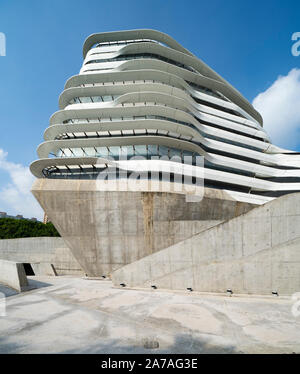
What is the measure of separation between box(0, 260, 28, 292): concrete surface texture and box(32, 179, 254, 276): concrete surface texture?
14.2 feet

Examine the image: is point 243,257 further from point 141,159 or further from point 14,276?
point 14,276

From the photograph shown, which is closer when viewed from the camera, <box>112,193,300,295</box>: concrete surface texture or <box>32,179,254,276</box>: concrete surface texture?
<box>112,193,300,295</box>: concrete surface texture

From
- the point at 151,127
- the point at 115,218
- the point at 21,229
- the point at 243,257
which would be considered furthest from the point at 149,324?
the point at 21,229

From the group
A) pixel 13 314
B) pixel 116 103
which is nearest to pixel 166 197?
pixel 13 314

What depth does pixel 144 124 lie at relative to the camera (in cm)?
2012

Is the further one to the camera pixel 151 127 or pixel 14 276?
pixel 151 127

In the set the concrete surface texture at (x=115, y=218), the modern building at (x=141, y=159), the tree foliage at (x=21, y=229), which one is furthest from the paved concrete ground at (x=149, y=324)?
the tree foliage at (x=21, y=229)

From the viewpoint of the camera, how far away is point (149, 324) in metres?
6.31

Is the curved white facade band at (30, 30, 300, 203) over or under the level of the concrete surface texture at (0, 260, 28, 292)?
over

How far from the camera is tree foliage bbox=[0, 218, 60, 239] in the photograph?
2969 centimetres

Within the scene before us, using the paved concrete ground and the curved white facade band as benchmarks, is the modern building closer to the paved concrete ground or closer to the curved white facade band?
the curved white facade band

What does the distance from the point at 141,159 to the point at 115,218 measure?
6828 mm

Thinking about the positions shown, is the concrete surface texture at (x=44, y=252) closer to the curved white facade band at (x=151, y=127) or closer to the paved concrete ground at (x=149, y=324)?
the curved white facade band at (x=151, y=127)

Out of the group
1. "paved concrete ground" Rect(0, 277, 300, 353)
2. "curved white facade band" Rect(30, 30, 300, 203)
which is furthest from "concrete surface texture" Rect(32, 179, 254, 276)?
"paved concrete ground" Rect(0, 277, 300, 353)
